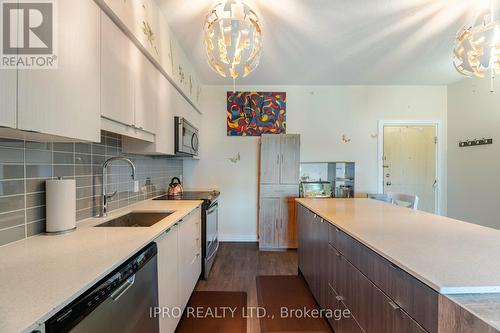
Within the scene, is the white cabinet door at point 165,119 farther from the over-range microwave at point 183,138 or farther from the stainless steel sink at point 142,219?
the stainless steel sink at point 142,219

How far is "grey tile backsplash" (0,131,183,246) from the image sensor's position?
1.11m

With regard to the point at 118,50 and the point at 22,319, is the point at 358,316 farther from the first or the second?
the point at 118,50

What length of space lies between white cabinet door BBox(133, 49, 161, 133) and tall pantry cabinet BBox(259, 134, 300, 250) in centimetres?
204

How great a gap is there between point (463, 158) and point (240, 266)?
3.94 meters

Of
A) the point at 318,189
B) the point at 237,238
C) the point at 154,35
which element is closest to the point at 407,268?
the point at 154,35

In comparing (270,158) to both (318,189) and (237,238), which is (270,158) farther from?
(237,238)

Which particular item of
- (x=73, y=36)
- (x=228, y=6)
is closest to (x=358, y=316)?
(x=73, y=36)

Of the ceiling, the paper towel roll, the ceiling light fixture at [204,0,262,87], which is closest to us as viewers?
the paper towel roll

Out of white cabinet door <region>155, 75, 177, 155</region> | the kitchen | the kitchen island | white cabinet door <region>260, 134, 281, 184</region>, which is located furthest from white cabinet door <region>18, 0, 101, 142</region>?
white cabinet door <region>260, 134, 281, 184</region>

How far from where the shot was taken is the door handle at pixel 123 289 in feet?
3.09

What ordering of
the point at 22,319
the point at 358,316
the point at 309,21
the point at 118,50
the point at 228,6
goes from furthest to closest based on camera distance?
the point at 309,21 → the point at 228,6 → the point at 118,50 → the point at 358,316 → the point at 22,319

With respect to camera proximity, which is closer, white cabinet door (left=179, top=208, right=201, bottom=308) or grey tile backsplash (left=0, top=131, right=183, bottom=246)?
grey tile backsplash (left=0, top=131, right=183, bottom=246)

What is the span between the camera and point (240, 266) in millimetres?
3123

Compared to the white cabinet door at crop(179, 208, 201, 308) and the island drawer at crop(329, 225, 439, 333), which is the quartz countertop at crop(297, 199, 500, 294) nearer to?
the island drawer at crop(329, 225, 439, 333)
